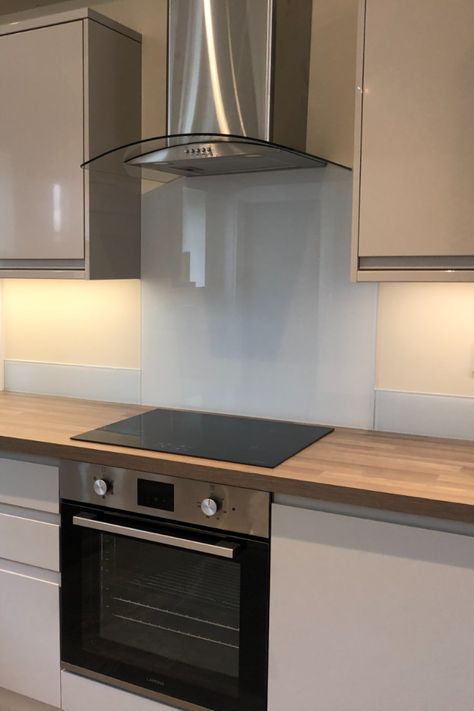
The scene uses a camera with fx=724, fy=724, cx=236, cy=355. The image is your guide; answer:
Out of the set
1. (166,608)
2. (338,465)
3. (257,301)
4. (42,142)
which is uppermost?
(42,142)

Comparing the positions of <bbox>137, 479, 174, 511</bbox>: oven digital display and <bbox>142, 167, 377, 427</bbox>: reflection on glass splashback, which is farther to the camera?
<bbox>142, 167, 377, 427</bbox>: reflection on glass splashback

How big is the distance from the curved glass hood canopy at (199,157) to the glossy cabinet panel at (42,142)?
0.17m

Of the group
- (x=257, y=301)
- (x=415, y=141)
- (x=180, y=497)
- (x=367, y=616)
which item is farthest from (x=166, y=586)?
(x=415, y=141)

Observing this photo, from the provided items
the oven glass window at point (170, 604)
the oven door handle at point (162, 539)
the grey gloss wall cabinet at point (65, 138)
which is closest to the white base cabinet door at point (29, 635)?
the oven glass window at point (170, 604)

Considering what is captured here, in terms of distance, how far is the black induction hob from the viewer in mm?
1895

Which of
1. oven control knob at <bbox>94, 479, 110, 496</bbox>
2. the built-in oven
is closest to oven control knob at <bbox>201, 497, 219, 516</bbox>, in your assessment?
the built-in oven

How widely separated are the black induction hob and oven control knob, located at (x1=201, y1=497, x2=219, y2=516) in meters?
0.11

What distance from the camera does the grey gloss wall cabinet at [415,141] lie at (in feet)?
5.75

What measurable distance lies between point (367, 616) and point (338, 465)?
358mm

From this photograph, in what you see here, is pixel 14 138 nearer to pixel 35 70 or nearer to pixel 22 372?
pixel 35 70

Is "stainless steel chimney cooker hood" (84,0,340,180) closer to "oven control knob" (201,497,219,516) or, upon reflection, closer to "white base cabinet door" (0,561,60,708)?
"oven control knob" (201,497,219,516)

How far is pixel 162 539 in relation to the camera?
1.87 metres

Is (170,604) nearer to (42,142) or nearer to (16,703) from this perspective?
(16,703)

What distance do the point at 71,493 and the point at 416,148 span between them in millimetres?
1298
